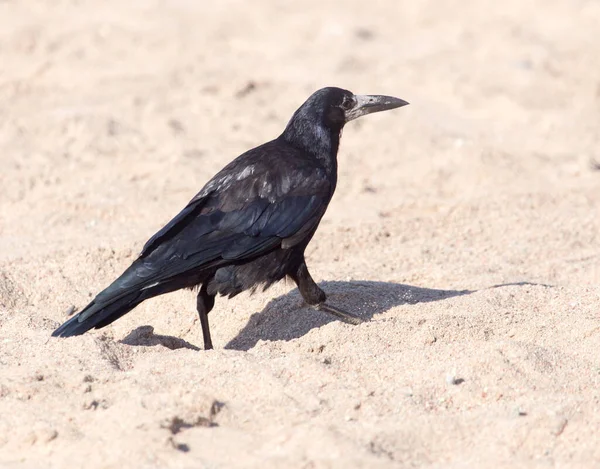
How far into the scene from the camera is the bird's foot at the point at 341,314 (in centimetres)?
561

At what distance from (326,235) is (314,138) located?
1.44 m

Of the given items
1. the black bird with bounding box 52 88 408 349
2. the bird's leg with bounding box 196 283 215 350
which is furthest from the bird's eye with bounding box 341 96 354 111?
the bird's leg with bounding box 196 283 215 350

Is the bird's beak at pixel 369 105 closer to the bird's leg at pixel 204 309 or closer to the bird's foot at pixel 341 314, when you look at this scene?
the bird's foot at pixel 341 314

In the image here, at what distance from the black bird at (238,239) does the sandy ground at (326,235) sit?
0.22 meters

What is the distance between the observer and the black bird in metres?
5.34

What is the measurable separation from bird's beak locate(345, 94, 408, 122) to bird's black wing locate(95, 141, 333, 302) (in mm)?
660

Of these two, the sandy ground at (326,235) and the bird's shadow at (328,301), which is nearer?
the sandy ground at (326,235)

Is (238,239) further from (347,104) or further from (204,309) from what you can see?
(347,104)

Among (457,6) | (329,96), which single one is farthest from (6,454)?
(457,6)

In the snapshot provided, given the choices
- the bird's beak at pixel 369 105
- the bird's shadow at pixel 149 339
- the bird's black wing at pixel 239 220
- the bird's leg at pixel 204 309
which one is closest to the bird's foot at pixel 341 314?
the bird's black wing at pixel 239 220

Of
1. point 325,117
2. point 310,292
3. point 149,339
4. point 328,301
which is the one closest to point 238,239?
point 310,292

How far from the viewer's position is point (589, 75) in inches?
449

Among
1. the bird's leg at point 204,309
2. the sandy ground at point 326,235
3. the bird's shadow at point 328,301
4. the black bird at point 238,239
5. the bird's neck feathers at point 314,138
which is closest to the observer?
the sandy ground at point 326,235

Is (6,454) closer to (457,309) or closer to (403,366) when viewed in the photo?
(403,366)
